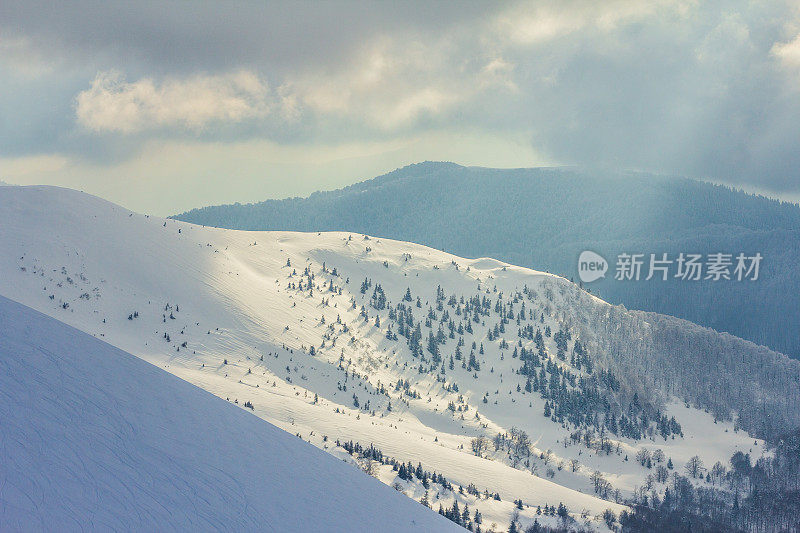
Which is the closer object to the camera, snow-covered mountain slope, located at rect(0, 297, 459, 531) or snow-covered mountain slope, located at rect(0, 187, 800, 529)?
snow-covered mountain slope, located at rect(0, 297, 459, 531)

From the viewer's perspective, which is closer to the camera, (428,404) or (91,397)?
(91,397)

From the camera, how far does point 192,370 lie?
11388 cm

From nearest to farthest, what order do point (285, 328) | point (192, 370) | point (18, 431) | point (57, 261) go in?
point (18, 431) → point (192, 370) → point (57, 261) → point (285, 328)

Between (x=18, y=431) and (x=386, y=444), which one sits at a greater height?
(x=18, y=431)

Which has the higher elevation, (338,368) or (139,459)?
(139,459)

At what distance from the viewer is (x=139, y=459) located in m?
13.6

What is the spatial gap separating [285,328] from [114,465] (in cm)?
14559

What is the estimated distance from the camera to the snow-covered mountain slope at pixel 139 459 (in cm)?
1218

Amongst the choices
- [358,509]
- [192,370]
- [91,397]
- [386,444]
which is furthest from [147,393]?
[192,370]

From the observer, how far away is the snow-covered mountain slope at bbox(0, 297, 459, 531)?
40.0ft

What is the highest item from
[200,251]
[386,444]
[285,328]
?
[200,251]

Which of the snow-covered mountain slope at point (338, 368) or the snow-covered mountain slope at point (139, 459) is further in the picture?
the snow-covered mountain slope at point (338, 368)

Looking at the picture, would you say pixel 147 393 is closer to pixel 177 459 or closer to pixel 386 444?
pixel 177 459

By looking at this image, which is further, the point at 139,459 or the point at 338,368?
the point at 338,368
